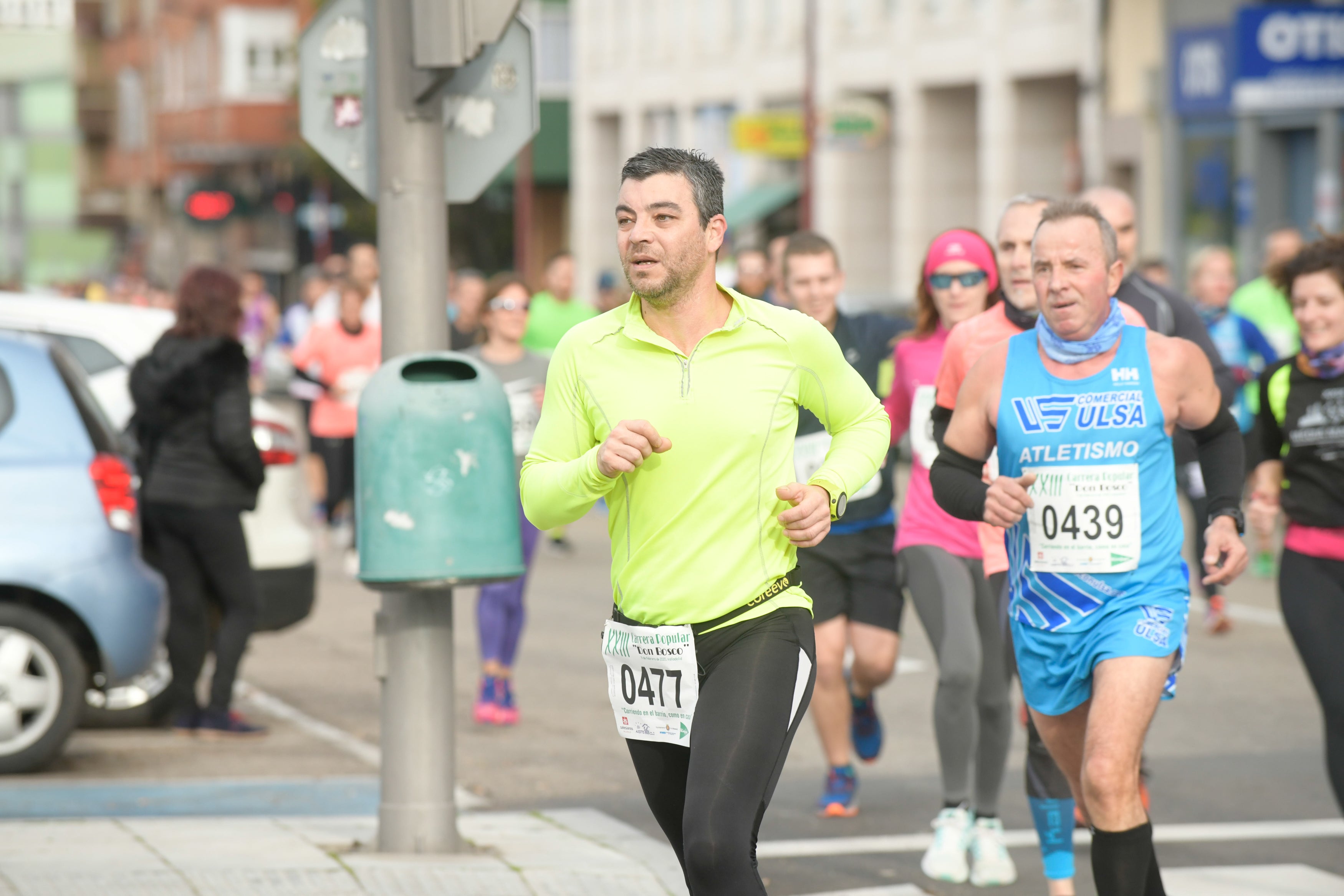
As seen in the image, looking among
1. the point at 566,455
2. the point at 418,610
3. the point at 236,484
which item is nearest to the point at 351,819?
the point at 418,610

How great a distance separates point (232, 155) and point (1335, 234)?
61.1 metres

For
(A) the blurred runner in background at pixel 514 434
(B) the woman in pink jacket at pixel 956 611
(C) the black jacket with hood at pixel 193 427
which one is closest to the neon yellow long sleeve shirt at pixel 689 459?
(B) the woman in pink jacket at pixel 956 611

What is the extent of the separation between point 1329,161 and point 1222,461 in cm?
2102

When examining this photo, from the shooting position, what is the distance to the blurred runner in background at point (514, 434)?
9680 millimetres

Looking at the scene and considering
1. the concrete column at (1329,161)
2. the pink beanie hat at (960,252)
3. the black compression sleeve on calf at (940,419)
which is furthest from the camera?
the concrete column at (1329,161)

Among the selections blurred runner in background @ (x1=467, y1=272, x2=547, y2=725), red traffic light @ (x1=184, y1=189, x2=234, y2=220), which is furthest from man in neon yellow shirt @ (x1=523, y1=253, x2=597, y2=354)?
red traffic light @ (x1=184, y1=189, x2=234, y2=220)

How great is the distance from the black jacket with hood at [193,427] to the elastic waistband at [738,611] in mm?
4624

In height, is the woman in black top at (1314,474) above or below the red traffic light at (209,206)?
below

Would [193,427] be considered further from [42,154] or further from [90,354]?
[42,154]

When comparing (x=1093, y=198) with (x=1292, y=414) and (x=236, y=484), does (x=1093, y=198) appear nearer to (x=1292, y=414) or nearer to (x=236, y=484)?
(x=1292, y=414)

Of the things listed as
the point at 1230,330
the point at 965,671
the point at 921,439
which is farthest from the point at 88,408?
the point at 1230,330

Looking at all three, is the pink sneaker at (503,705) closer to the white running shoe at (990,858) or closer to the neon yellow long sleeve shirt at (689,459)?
the white running shoe at (990,858)

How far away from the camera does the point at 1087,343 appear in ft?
17.7

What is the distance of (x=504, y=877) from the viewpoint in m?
6.32
